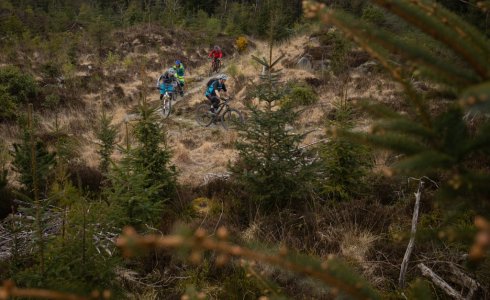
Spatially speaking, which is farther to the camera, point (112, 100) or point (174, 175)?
A: point (112, 100)

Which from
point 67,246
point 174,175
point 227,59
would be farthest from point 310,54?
point 67,246

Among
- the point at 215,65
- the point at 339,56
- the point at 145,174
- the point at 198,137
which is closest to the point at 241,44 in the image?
the point at 215,65

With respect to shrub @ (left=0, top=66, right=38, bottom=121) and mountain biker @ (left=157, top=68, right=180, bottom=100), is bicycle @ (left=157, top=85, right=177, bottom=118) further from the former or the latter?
shrub @ (left=0, top=66, right=38, bottom=121)

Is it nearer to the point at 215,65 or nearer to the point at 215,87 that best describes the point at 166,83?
the point at 215,87

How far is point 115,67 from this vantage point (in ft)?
70.4

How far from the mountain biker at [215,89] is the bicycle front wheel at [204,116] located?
1.02 feet

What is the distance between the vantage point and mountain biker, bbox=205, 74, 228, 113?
12.1 meters

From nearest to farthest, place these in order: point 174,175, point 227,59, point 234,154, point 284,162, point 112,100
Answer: point 284,162
point 174,175
point 234,154
point 112,100
point 227,59

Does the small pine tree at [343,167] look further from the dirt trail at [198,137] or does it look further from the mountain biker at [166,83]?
the mountain biker at [166,83]

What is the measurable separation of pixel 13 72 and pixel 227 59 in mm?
13930

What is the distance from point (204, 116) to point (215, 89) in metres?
1.18

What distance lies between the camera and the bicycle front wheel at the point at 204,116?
12867 mm

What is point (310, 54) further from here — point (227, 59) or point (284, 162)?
point (284, 162)

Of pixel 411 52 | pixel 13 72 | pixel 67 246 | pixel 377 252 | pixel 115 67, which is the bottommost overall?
pixel 115 67
